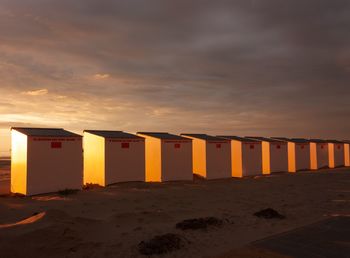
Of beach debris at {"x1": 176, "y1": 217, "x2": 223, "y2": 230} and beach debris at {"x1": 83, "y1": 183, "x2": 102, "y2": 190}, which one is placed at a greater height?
beach debris at {"x1": 83, "y1": 183, "x2": 102, "y2": 190}

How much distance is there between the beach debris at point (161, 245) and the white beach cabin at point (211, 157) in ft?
50.4

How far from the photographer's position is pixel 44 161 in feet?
52.5

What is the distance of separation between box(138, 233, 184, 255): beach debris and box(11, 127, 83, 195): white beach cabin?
912 centimetres

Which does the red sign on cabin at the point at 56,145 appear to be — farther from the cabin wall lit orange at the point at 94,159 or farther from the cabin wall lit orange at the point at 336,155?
the cabin wall lit orange at the point at 336,155

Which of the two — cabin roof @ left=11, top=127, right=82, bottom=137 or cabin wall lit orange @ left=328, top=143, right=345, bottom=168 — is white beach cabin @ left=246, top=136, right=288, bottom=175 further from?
cabin roof @ left=11, top=127, right=82, bottom=137

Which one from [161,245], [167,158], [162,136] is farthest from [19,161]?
[161,245]

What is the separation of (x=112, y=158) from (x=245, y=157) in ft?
38.1

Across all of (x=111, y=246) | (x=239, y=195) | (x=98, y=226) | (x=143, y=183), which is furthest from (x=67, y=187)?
(x=111, y=246)

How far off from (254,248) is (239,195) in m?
9.39

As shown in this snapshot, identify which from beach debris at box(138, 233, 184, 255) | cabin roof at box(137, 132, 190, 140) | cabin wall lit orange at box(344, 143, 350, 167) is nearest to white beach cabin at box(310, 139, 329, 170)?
cabin wall lit orange at box(344, 143, 350, 167)

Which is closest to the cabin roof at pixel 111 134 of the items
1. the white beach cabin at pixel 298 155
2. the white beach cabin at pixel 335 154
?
the white beach cabin at pixel 298 155

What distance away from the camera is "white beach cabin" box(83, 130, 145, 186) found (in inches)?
727

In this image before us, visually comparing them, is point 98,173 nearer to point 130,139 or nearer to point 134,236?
point 130,139

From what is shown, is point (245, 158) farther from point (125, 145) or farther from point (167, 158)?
point (125, 145)
